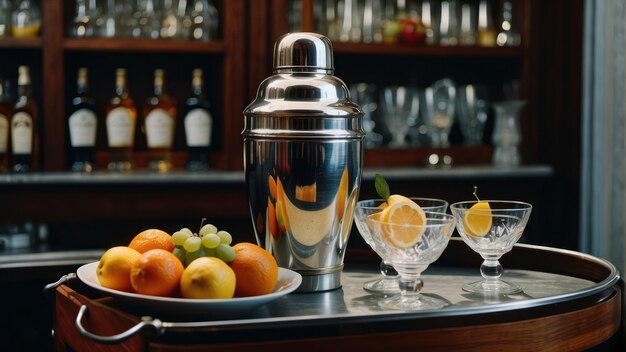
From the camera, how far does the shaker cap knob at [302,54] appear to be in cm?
117

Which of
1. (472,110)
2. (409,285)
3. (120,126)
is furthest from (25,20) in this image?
(409,285)

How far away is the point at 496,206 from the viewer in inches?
47.7

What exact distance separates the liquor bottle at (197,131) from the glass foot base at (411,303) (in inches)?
71.8

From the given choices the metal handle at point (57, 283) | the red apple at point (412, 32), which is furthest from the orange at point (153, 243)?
the red apple at point (412, 32)

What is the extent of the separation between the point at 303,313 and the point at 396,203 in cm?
21

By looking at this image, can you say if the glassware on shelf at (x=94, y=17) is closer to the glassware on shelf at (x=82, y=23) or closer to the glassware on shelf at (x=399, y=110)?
the glassware on shelf at (x=82, y=23)

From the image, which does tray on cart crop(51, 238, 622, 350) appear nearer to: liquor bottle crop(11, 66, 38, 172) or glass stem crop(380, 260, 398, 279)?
glass stem crop(380, 260, 398, 279)

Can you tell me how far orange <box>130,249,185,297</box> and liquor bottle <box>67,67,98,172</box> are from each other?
1812 mm

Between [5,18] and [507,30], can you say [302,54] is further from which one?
[507,30]

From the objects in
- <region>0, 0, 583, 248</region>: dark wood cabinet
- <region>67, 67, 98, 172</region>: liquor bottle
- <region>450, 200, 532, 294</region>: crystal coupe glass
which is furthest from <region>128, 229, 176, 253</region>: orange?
<region>67, 67, 98, 172</region>: liquor bottle

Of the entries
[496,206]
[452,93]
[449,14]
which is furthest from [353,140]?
[449,14]

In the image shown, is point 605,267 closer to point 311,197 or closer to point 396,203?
point 396,203

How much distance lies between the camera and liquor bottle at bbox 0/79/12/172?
106 inches

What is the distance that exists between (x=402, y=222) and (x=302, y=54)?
264 mm
